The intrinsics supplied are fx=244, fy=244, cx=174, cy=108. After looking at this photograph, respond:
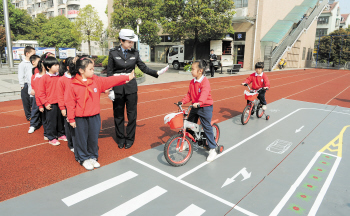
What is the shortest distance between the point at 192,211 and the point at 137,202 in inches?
28.0

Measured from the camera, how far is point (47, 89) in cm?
488

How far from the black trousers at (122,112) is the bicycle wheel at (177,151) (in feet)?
3.89

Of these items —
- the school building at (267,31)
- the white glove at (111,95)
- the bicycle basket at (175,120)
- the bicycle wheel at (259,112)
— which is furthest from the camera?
the school building at (267,31)

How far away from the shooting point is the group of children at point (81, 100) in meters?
3.74

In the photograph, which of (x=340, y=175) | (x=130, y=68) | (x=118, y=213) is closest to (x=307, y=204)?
(x=340, y=175)

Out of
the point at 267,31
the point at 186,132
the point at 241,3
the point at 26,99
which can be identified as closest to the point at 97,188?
the point at 186,132

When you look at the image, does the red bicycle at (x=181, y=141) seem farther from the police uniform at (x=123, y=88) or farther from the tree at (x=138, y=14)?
the tree at (x=138, y=14)

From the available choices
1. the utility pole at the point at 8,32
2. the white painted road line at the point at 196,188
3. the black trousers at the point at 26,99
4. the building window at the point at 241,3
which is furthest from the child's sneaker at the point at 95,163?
the building window at the point at 241,3

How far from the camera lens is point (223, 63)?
72.9 ft

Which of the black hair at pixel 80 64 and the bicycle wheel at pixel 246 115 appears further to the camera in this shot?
the bicycle wheel at pixel 246 115

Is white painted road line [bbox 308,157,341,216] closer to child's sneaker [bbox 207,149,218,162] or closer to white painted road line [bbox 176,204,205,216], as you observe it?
white painted road line [bbox 176,204,205,216]

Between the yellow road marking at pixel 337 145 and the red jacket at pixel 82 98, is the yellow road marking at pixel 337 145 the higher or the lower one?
the lower one

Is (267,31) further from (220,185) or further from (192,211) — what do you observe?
(192,211)

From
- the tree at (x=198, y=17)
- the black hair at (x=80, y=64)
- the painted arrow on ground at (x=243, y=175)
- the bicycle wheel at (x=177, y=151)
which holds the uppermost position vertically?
the tree at (x=198, y=17)
